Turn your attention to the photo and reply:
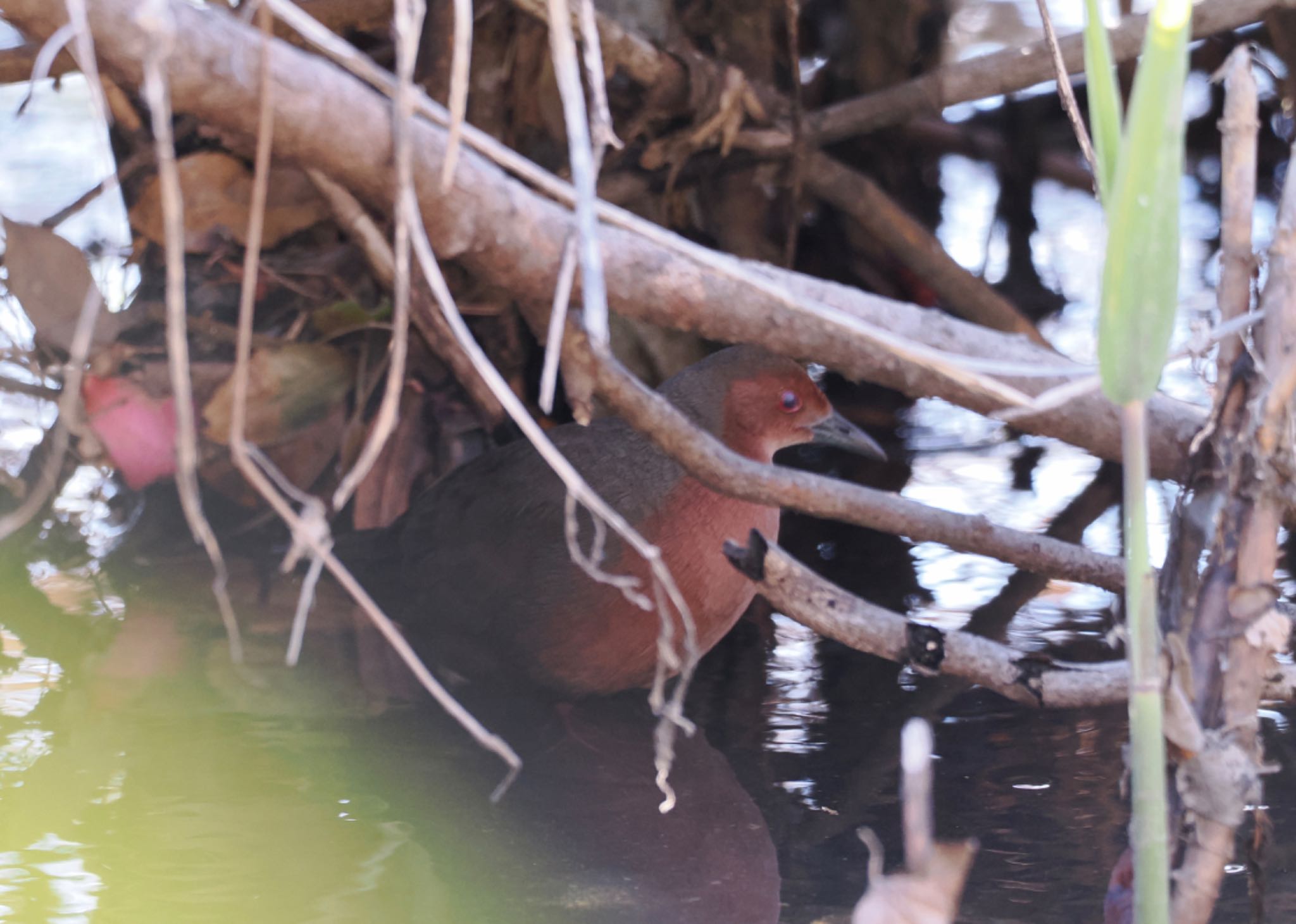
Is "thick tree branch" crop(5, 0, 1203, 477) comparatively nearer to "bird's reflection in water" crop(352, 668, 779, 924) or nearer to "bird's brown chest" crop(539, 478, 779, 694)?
"bird's brown chest" crop(539, 478, 779, 694)

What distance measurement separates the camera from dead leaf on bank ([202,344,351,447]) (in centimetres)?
276

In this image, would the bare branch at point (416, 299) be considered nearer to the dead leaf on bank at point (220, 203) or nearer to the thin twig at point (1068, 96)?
the dead leaf on bank at point (220, 203)

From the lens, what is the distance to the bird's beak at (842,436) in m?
2.66

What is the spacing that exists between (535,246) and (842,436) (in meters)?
1.07

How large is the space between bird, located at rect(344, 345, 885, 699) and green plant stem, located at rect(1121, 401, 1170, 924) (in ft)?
3.99

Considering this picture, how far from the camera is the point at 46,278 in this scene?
2.58 meters

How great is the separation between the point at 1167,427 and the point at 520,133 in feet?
5.68

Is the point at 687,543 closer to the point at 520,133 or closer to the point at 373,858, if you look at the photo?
the point at 373,858

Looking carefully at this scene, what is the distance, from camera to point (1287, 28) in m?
3.67

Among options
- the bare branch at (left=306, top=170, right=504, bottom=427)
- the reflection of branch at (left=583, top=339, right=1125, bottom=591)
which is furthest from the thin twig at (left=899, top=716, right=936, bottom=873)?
the bare branch at (left=306, top=170, right=504, bottom=427)

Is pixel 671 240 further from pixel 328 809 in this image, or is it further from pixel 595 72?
pixel 328 809

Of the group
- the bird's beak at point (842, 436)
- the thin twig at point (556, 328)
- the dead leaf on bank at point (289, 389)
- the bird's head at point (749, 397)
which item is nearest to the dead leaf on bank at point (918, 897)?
the thin twig at point (556, 328)

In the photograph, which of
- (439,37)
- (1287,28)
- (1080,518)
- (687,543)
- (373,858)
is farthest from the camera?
(1287,28)

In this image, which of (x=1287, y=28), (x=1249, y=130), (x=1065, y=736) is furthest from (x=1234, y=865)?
(x=1287, y=28)
